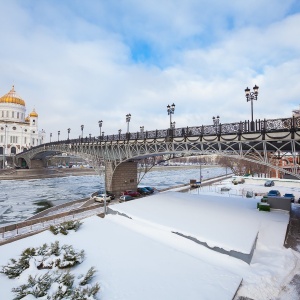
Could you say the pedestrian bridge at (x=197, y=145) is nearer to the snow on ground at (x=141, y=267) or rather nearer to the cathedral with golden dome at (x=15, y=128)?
the snow on ground at (x=141, y=267)

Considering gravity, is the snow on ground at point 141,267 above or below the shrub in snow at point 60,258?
below

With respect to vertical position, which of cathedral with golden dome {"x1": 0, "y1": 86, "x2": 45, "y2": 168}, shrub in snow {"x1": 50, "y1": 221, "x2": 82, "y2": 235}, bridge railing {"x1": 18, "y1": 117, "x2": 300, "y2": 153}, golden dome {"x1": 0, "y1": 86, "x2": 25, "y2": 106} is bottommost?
shrub in snow {"x1": 50, "y1": 221, "x2": 82, "y2": 235}

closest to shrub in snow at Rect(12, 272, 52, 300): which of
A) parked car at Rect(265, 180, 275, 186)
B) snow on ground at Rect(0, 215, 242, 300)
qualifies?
snow on ground at Rect(0, 215, 242, 300)

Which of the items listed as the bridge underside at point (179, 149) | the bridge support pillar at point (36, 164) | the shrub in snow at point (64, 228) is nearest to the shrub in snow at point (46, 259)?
A: the shrub in snow at point (64, 228)

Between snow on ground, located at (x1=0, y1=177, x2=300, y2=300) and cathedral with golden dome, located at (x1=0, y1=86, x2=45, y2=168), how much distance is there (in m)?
105

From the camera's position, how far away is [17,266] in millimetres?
9883

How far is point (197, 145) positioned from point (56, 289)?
19.9m

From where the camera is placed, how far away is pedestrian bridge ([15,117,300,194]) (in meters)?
16.8

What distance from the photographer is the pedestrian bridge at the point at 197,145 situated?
16844mm

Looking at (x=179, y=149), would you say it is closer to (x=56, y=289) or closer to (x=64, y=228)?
(x=64, y=228)

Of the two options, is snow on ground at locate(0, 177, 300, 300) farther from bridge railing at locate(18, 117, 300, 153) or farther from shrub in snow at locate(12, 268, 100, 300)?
bridge railing at locate(18, 117, 300, 153)

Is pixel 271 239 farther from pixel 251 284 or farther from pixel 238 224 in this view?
pixel 251 284

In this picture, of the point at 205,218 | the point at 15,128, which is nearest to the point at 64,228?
the point at 205,218

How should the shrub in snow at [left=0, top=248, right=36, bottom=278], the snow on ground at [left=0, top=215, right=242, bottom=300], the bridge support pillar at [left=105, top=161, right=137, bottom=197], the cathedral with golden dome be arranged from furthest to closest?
the cathedral with golden dome < the bridge support pillar at [left=105, top=161, right=137, bottom=197] < the shrub in snow at [left=0, top=248, right=36, bottom=278] < the snow on ground at [left=0, top=215, right=242, bottom=300]
